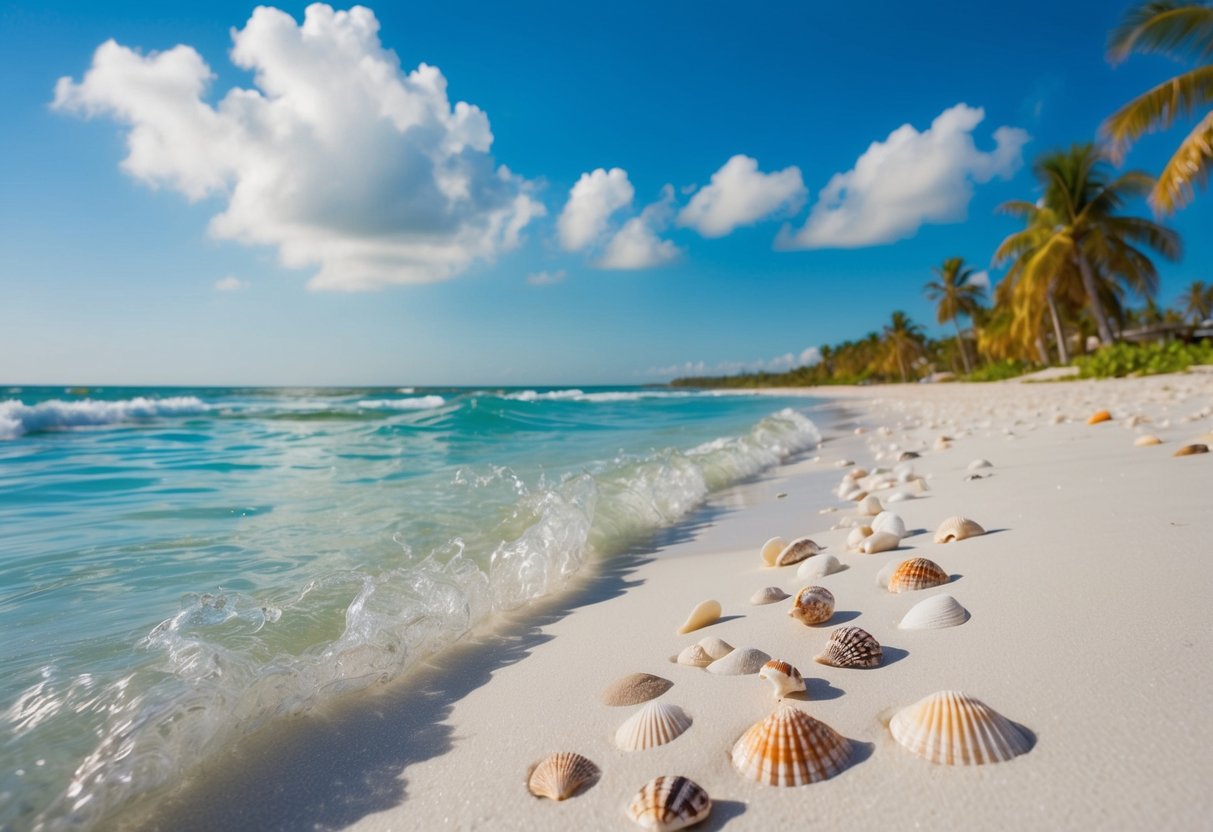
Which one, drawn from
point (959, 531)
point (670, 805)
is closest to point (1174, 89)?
point (959, 531)

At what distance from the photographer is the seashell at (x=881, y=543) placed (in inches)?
128

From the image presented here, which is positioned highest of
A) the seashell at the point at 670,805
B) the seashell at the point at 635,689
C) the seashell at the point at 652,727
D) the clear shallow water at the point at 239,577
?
the seashell at the point at 670,805

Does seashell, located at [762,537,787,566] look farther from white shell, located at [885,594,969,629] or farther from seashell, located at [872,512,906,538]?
white shell, located at [885,594,969,629]

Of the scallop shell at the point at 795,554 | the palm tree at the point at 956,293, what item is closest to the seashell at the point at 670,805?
the scallop shell at the point at 795,554

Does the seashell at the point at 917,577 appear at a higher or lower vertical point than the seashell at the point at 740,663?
higher

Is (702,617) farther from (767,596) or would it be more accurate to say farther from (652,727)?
(652,727)

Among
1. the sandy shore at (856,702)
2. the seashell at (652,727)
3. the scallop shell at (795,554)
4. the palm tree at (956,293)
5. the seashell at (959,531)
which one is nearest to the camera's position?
the sandy shore at (856,702)

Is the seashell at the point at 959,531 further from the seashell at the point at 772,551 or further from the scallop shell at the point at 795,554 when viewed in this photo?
the seashell at the point at 772,551

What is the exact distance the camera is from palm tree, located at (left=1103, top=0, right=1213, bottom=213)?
46.3 feet

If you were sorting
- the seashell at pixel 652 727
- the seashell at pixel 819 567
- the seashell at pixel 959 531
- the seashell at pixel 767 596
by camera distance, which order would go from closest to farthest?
the seashell at pixel 652 727 → the seashell at pixel 767 596 → the seashell at pixel 819 567 → the seashell at pixel 959 531

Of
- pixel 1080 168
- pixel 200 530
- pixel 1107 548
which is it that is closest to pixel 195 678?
pixel 200 530

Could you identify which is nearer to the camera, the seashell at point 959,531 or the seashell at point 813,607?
the seashell at point 813,607

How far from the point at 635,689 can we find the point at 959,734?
94 centimetres

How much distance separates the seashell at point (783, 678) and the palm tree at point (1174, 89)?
19.3 meters
